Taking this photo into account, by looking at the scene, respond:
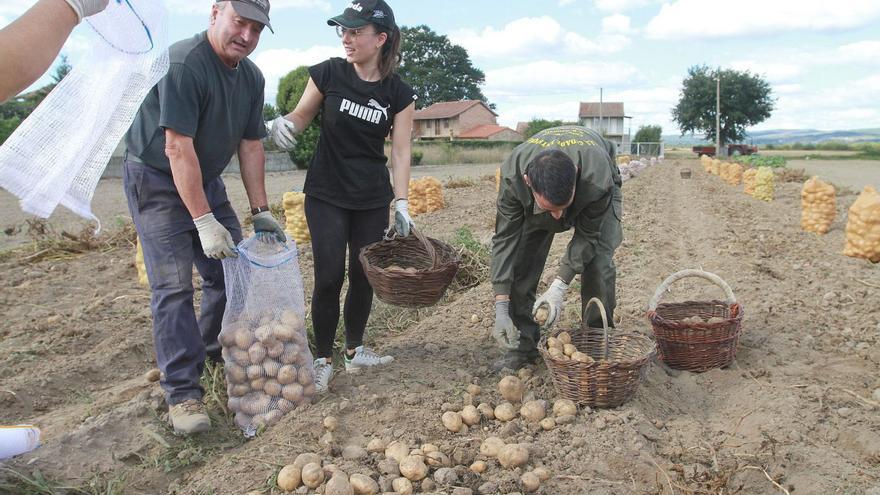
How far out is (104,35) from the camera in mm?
2061

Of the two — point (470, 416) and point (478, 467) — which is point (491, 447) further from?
point (470, 416)

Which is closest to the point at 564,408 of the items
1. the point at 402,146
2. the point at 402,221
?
the point at 402,221

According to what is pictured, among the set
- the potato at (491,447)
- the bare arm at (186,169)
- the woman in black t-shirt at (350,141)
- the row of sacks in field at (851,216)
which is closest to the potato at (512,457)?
the potato at (491,447)

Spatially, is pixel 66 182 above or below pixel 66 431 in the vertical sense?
above

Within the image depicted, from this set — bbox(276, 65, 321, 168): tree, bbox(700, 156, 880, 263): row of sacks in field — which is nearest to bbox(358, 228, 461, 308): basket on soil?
bbox(700, 156, 880, 263): row of sacks in field

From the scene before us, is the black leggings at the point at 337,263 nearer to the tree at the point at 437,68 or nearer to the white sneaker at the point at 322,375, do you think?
the white sneaker at the point at 322,375

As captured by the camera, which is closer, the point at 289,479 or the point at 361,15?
the point at 289,479

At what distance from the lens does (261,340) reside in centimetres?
280

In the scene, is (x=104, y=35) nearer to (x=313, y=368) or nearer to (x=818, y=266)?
(x=313, y=368)

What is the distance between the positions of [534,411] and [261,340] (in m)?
1.18

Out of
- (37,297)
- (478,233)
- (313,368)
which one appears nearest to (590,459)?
(313,368)

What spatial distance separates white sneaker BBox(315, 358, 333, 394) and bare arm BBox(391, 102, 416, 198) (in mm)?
899

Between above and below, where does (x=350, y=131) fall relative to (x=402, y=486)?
above

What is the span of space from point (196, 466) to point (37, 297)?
3.70 metres
